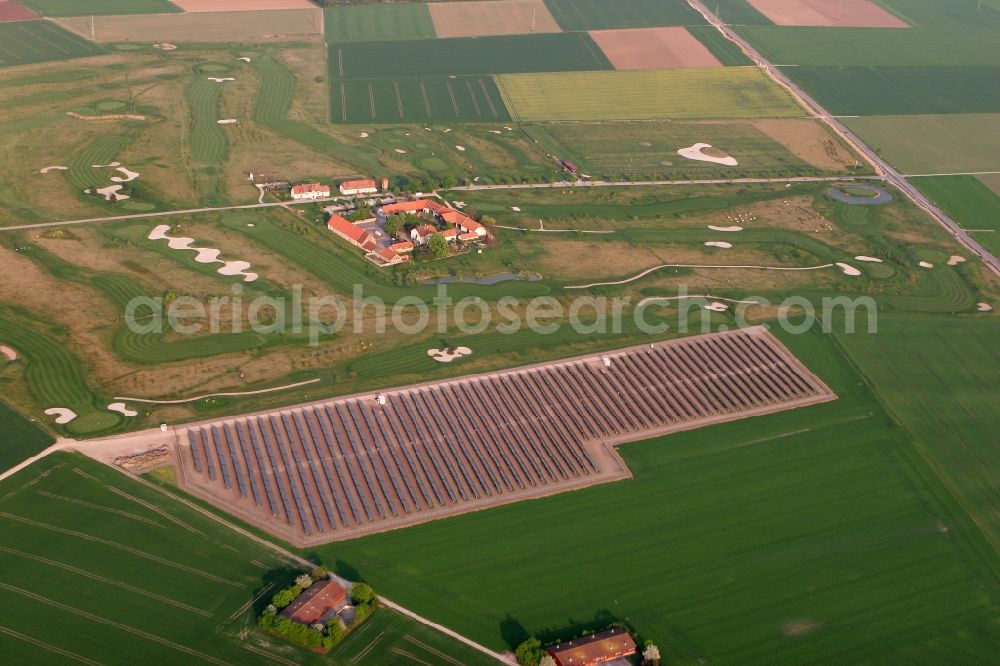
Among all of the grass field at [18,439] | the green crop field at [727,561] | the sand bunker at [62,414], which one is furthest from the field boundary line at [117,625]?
the sand bunker at [62,414]

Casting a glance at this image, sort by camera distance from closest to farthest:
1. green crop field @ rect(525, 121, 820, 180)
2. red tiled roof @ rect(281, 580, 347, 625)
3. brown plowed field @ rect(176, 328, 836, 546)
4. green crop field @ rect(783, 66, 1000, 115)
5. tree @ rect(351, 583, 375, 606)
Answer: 1. red tiled roof @ rect(281, 580, 347, 625)
2. tree @ rect(351, 583, 375, 606)
3. brown plowed field @ rect(176, 328, 836, 546)
4. green crop field @ rect(525, 121, 820, 180)
5. green crop field @ rect(783, 66, 1000, 115)

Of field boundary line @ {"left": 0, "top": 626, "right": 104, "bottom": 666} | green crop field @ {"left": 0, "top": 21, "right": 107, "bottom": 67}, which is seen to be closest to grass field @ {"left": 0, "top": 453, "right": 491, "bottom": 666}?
field boundary line @ {"left": 0, "top": 626, "right": 104, "bottom": 666}

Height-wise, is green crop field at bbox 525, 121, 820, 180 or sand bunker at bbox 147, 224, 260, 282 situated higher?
green crop field at bbox 525, 121, 820, 180

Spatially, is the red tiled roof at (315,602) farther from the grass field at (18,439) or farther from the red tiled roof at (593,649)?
the grass field at (18,439)

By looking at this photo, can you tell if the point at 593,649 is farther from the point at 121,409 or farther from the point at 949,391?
the point at 949,391

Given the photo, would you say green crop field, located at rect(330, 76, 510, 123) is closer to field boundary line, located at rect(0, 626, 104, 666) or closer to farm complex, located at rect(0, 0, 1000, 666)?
farm complex, located at rect(0, 0, 1000, 666)

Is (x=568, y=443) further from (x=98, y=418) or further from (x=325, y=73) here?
(x=325, y=73)
